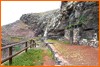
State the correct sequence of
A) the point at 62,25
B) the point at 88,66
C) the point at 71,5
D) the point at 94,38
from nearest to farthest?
the point at 88,66 < the point at 94,38 < the point at 71,5 < the point at 62,25

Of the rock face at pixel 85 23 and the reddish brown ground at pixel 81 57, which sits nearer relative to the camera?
the reddish brown ground at pixel 81 57

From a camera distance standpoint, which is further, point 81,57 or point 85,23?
point 85,23

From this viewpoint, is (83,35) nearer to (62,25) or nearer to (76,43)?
(76,43)

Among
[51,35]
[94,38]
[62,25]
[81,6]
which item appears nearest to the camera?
[94,38]

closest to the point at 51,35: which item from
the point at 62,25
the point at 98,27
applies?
the point at 62,25

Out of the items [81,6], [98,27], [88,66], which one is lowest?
[88,66]

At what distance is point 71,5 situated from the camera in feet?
93.0

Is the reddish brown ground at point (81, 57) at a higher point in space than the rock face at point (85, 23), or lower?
lower

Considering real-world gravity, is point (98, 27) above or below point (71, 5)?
below

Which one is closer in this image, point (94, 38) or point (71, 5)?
point (94, 38)

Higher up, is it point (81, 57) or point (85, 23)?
point (85, 23)

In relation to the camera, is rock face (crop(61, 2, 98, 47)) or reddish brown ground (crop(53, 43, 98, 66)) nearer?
reddish brown ground (crop(53, 43, 98, 66))

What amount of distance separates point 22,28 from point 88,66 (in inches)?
2110

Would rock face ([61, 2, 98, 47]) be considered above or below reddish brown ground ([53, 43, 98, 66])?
above
